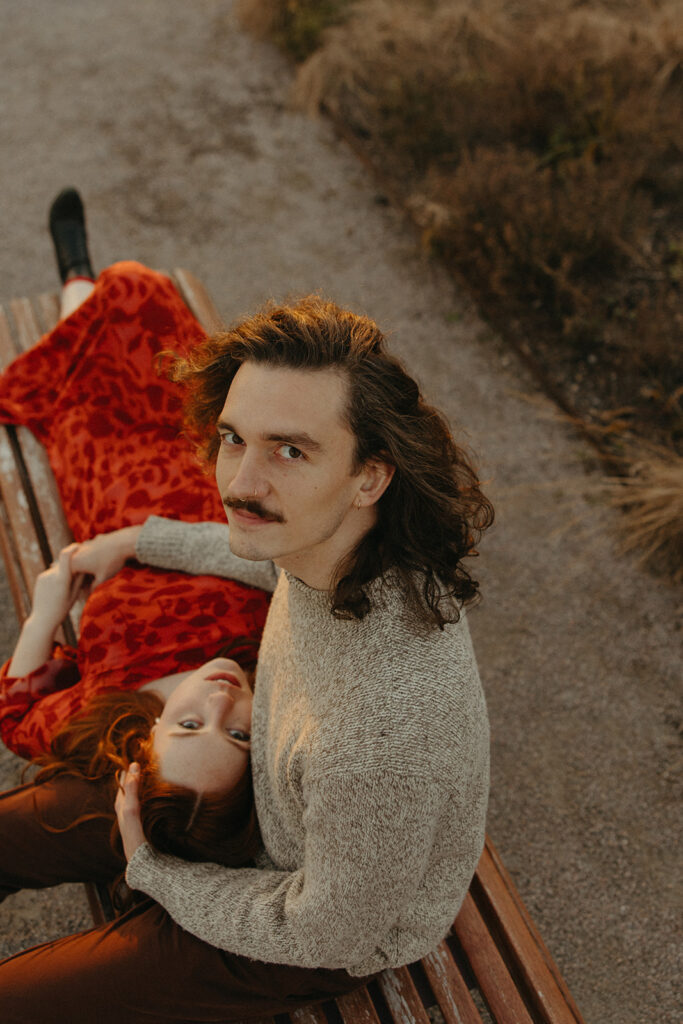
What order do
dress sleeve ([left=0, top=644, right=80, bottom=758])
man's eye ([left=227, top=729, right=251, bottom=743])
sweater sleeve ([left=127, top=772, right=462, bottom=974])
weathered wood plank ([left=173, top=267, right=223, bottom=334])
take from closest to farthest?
sweater sleeve ([left=127, top=772, right=462, bottom=974])
man's eye ([left=227, top=729, right=251, bottom=743])
dress sleeve ([left=0, top=644, right=80, bottom=758])
weathered wood plank ([left=173, top=267, right=223, bottom=334])

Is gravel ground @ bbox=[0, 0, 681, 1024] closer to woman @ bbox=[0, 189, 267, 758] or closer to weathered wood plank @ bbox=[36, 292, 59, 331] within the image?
woman @ bbox=[0, 189, 267, 758]

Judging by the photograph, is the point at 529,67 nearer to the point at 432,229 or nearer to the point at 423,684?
the point at 432,229

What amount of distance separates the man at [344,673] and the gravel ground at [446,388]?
723 millimetres

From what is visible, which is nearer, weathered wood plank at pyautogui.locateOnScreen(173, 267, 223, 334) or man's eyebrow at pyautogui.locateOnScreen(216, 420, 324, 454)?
man's eyebrow at pyautogui.locateOnScreen(216, 420, 324, 454)

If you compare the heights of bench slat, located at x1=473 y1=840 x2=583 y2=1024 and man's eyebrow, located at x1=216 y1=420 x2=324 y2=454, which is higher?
man's eyebrow, located at x1=216 y1=420 x2=324 y2=454

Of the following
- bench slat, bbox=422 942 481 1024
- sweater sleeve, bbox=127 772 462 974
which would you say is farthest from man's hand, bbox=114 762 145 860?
bench slat, bbox=422 942 481 1024

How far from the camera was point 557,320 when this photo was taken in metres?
4.09

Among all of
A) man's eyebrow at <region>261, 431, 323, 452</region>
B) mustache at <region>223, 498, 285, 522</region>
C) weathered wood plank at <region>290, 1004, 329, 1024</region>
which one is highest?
man's eyebrow at <region>261, 431, 323, 452</region>

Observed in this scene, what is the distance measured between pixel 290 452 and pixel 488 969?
4.45 feet

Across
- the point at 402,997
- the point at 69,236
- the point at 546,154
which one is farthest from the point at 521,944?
the point at 546,154

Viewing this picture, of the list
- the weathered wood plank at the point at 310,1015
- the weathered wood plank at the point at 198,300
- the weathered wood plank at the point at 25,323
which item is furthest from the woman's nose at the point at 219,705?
the weathered wood plank at the point at 25,323

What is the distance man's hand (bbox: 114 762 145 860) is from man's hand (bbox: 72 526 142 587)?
0.71m

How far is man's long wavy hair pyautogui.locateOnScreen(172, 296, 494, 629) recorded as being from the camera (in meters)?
1.56

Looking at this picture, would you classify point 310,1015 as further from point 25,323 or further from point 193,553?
point 25,323
